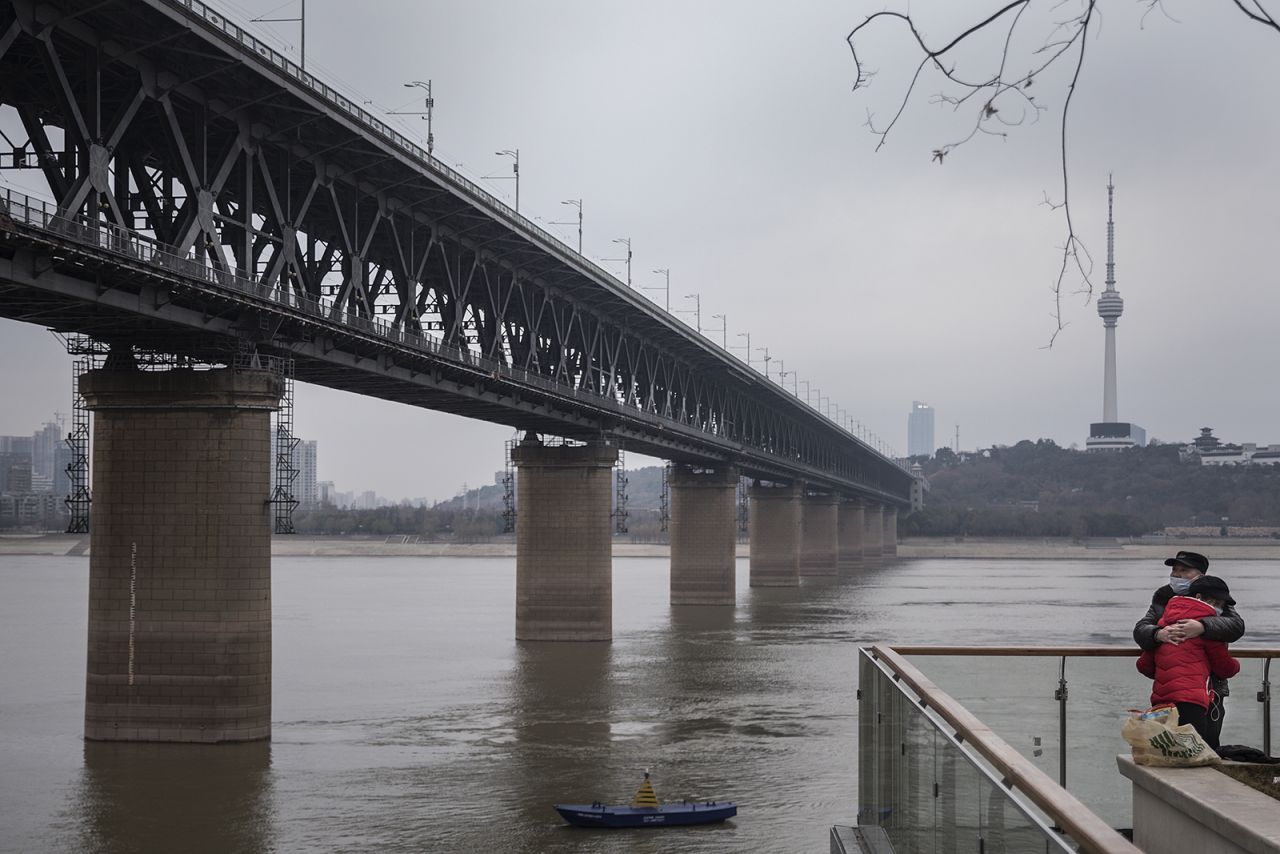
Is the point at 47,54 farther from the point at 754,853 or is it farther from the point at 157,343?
the point at 754,853

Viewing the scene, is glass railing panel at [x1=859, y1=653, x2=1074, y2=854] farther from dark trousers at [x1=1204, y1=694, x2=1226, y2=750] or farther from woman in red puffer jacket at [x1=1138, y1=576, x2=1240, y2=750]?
dark trousers at [x1=1204, y1=694, x2=1226, y2=750]

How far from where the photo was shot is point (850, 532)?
18688 cm

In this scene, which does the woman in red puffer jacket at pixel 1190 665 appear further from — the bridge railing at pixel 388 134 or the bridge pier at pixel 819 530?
the bridge pier at pixel 819 530

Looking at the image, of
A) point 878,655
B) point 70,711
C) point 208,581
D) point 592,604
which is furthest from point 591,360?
point 878,655

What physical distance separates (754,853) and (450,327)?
2787 centimetres

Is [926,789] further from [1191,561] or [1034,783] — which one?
[1034,783]

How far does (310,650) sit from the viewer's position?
2463 inches

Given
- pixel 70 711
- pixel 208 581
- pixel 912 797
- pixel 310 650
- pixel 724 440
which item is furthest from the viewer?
pixel 724 440

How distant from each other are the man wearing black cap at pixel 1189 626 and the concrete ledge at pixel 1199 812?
44.1 inches

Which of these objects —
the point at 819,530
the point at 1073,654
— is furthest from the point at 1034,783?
the point at 819,530

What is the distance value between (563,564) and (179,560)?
105ft

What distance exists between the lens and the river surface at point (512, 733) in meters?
25.9

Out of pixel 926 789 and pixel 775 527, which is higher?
pixel 926 789

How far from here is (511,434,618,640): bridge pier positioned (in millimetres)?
64875
